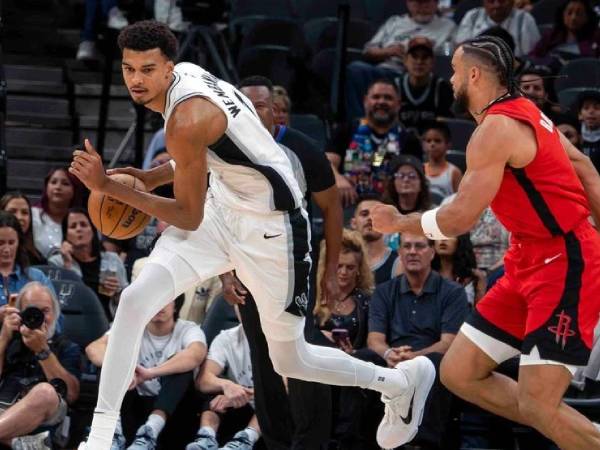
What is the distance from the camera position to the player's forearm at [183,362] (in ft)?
24.9

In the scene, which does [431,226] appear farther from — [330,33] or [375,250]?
[330,33]

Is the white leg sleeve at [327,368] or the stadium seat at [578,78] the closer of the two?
the white leg sleeve at [327,368]

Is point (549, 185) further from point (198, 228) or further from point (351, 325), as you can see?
point (351, 325)

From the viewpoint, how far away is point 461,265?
8.35 m

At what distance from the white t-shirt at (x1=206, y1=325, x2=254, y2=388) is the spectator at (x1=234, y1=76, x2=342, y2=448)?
1.30 meters

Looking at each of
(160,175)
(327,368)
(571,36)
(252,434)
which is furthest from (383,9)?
(327,368)

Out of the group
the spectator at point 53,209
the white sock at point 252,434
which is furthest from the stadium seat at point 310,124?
the white sock at point 252,434

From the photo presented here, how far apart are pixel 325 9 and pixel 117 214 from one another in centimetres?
699

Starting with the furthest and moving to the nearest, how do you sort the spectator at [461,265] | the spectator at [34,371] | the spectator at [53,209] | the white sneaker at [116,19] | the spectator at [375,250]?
1. the white sneaker at [116,19]
2. the spectator at [53,209]
3. the spectator at [375,250]
4. the spectator at [461,265]
5. the spectator at [34,371]

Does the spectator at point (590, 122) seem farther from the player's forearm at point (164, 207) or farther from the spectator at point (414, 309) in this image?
the player's forearm at point (164, 207)

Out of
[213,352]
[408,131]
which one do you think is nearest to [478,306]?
[213,352]

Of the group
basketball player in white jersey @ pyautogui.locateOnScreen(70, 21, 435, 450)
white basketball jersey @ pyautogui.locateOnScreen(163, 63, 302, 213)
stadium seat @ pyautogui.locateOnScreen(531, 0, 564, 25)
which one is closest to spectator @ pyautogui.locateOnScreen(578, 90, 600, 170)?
stadium seat @ pyautogui.locateOnScreen(531, 0, 564, 25)

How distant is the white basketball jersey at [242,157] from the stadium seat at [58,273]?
2837mm

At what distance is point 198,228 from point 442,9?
707 cm
